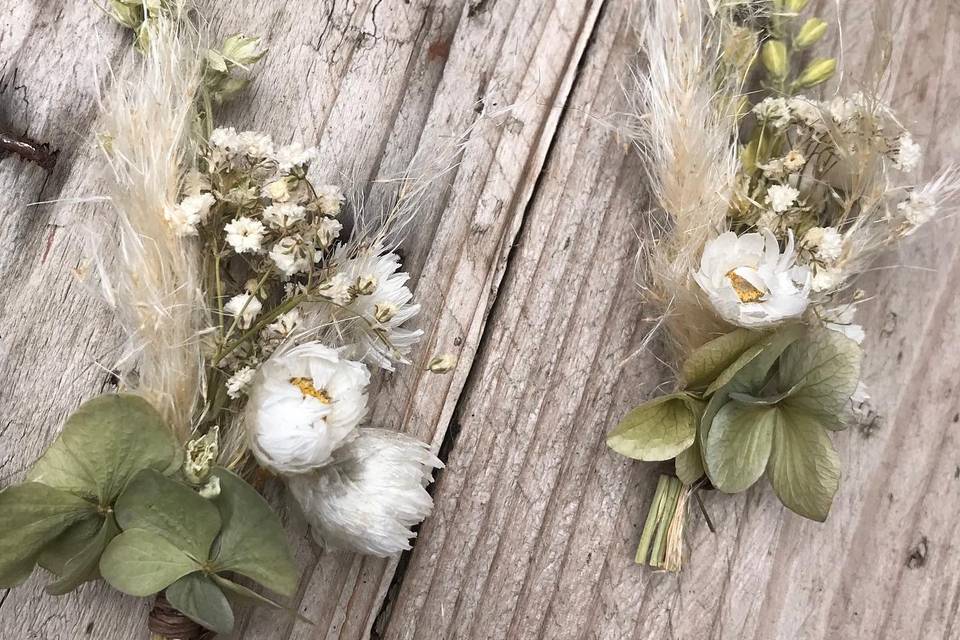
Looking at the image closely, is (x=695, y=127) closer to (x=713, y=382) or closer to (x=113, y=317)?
(x=713, y=382)

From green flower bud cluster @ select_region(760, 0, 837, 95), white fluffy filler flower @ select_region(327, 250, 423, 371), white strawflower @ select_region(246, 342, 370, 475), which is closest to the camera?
white strawflower @ select_region(246, 342, 370, 475)

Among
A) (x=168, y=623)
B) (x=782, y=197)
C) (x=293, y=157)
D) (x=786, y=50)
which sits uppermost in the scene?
(x=786, y=50)

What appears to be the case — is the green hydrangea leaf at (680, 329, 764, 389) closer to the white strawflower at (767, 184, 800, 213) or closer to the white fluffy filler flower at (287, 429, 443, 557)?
the white strawflower at (767, 184, 800, 213)

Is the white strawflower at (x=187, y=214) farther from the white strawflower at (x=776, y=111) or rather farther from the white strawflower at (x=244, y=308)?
the white strawflower at (x=776, y=111)

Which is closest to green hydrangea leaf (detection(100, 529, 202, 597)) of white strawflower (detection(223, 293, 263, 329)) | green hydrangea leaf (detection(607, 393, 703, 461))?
white strawflower (detection(223, 293, 263, 329))

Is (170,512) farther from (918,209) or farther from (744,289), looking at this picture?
(918,209)

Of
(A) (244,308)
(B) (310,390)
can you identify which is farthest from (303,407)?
(A) (244,308)
